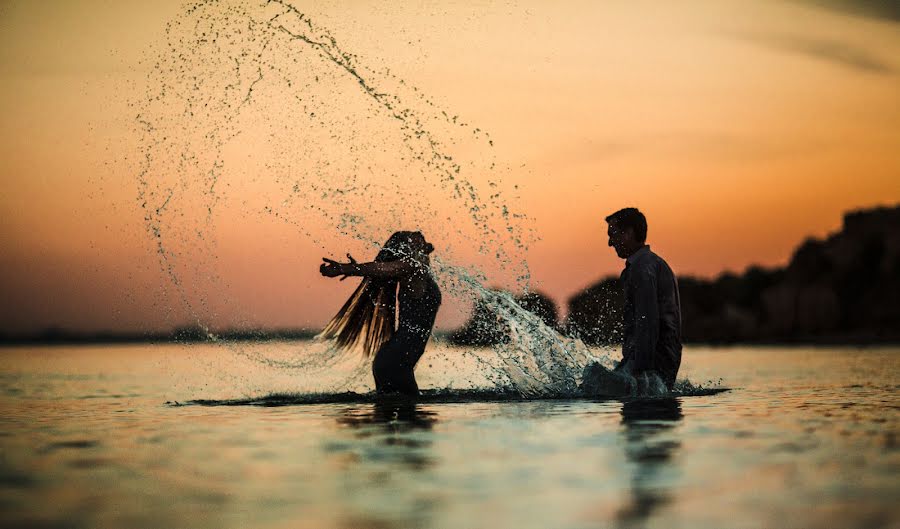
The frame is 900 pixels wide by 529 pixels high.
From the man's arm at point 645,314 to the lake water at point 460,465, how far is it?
610mm

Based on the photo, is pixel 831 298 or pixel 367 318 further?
pixel 831 298

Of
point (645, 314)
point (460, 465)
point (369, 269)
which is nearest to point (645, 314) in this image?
point (645, 314)

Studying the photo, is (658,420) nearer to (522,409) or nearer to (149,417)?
(522,409)

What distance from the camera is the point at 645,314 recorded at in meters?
12.4

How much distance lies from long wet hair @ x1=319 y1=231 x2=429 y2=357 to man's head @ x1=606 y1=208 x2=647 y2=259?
2.61 m

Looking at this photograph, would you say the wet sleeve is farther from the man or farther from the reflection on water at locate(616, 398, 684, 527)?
the reflection on water at locate(616, 398, 684, 527)

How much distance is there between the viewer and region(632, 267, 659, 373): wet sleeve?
40.7ft

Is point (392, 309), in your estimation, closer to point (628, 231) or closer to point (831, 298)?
point (628, 231)

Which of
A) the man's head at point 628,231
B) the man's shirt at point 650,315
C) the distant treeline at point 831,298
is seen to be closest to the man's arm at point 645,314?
the man's shirt at point 650,315

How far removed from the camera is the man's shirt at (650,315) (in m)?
12.4

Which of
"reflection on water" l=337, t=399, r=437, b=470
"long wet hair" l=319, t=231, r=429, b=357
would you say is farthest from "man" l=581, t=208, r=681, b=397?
"long wet hair" l=319, t=231, r=429, b=357

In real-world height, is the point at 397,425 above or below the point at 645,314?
below

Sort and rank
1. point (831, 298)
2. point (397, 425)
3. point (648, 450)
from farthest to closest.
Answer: point (831, 298), point (397, 425), point (648, 450)

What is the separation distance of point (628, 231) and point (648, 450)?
4.82m
